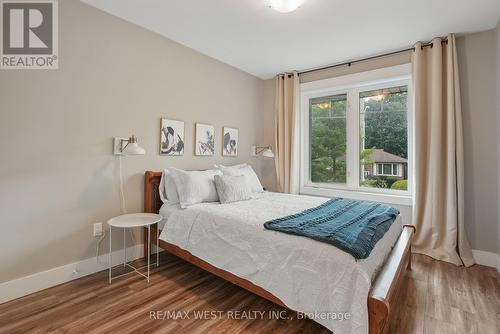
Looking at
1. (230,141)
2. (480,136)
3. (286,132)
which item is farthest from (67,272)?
(480,136)

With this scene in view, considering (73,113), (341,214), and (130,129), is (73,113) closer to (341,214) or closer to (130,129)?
(130,129)

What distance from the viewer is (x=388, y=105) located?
3.35 m

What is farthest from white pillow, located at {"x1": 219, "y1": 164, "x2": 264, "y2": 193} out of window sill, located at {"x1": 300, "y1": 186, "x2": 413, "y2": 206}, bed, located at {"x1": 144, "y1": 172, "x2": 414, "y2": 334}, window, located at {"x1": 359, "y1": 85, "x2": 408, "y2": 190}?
window, located at {"x1": 359, "y1": 85, "x2": 408, "y2": 190}

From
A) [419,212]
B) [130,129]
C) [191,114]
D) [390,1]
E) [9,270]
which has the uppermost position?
[390,1]

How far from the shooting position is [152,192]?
268cm

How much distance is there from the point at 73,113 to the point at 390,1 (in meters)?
2.95

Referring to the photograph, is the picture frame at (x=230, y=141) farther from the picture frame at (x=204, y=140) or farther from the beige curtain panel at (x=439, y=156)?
the beige curtain panel at (x=439, y=156)

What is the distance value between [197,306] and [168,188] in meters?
1.24

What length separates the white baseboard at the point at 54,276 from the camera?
1892 millimetres

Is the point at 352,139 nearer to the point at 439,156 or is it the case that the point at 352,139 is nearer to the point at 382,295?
the point at 439,156

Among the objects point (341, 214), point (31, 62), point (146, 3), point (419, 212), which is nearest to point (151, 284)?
point (341, 214)

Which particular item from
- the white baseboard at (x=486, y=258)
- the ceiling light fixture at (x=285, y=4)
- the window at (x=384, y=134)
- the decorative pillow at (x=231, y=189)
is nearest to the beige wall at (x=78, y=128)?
the decorative pillow at (x=231, y=189)

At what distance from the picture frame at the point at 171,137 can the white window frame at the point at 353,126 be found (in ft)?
6.33

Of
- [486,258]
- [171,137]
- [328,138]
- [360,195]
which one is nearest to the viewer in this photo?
[486,258]
